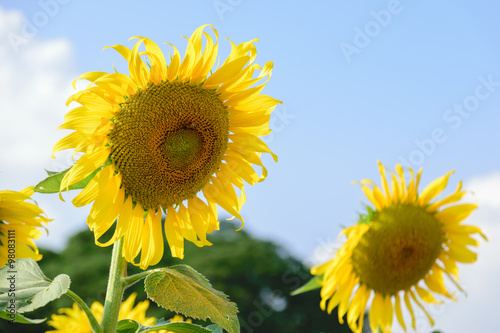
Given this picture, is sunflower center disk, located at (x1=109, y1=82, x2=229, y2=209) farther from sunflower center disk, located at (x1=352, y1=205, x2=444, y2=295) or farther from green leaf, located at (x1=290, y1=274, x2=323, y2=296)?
sunflower center disk, located at (x1=352, y1=205, x2=444, y2=295)

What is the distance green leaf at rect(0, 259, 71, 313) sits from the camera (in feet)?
7.21

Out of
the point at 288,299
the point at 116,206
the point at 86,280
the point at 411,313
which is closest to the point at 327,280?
the point at 411,313

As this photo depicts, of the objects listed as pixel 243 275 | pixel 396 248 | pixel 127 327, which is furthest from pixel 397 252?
pixel 243 275

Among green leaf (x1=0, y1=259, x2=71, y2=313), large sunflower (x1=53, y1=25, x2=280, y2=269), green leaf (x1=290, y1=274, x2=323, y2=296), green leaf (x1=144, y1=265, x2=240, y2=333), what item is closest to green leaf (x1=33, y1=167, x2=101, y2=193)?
large sunflower (x1=53, y1=25, x2=280, y2=269)

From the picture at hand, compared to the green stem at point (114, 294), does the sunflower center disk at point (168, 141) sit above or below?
above

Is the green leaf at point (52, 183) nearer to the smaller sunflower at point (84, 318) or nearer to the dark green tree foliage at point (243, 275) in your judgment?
the smaller sunflower at point (84, 318)

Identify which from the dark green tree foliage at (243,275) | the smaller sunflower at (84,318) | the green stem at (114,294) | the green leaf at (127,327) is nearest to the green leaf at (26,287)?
the green stem at (114,294)

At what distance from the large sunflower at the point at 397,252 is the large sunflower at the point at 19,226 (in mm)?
2029

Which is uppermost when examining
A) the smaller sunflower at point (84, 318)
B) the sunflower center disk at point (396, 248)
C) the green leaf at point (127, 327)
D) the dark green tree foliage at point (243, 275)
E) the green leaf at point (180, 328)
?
the sunflower center disk at point (396, 248)

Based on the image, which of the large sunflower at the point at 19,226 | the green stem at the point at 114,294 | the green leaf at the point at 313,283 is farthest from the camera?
the green leaf at the point at 313,283

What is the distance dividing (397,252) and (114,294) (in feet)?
8.54

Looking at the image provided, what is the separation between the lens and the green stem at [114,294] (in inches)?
92.4

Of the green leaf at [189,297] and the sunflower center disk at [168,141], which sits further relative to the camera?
the sunflower center disk at [168,141]

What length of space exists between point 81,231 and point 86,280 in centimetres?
379
